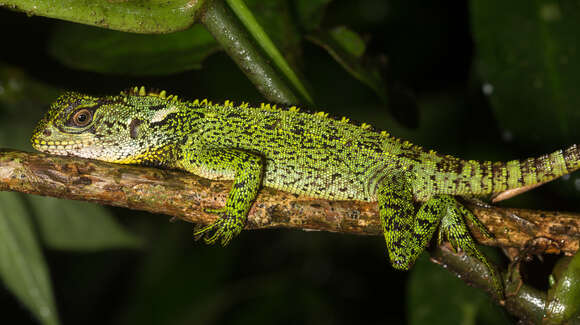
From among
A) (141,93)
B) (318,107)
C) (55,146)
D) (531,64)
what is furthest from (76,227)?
(531,64)

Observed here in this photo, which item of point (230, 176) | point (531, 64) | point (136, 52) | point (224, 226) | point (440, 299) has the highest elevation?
point (136, 52)

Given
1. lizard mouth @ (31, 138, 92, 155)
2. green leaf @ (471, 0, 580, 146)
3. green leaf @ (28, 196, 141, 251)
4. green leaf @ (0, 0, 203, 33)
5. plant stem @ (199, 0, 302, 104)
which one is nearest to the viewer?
green leaf @ (0, 0, 203, 33)

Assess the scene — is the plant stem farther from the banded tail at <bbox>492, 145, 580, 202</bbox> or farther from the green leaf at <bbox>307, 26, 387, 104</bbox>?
the banded tail at <bbox>492, 145, 580, 202</bbox>

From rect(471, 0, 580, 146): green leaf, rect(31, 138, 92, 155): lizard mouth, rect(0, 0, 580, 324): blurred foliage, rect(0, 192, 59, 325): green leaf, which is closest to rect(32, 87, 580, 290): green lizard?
rect(31, 138, 92, 155): lizard mouth

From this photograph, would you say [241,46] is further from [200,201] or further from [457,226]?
[457,226]

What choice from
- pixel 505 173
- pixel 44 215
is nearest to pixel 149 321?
pixel 44 215

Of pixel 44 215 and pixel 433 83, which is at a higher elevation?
pixel 44 215

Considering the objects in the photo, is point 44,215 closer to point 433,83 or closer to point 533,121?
A: point 533,121
